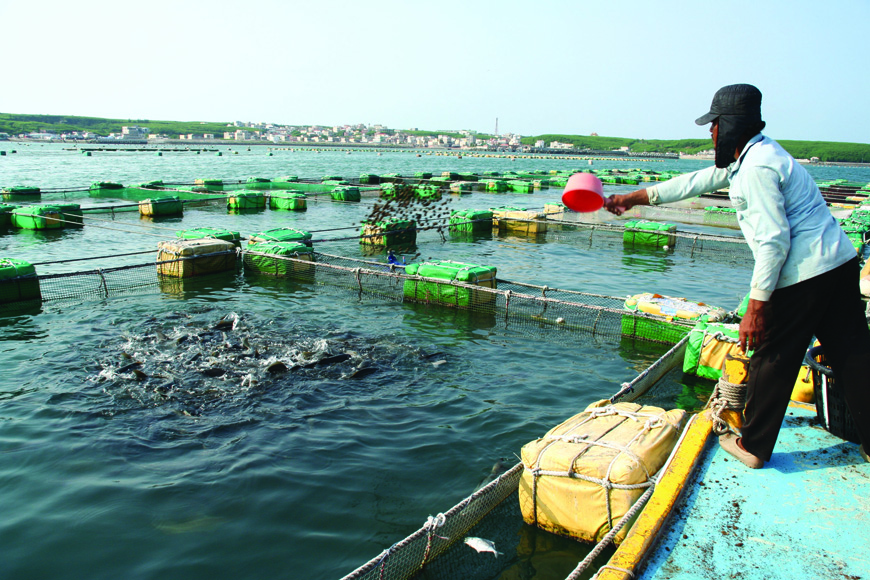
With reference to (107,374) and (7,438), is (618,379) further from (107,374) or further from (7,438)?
(7,438)

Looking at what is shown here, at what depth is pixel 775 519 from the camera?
3.88 metres

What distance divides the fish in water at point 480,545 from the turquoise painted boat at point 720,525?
0.5 inches

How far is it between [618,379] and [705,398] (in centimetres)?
155

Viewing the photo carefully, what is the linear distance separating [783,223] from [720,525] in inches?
81.7

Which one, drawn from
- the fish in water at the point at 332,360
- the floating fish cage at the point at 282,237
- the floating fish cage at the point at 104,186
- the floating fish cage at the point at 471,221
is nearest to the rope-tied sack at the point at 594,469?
the fish in water at the point at 332,360

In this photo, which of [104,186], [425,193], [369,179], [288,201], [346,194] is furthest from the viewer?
[369,179]

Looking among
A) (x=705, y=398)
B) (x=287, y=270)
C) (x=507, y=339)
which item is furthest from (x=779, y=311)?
(x=287, y=270)

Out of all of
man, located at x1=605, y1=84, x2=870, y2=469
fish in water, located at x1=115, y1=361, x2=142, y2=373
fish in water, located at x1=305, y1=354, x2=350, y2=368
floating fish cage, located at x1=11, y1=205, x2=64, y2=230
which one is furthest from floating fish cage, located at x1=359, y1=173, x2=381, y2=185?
man, located at x1=605, y1=84, x2=870, y2=469

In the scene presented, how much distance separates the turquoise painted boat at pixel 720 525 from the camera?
3496 mm

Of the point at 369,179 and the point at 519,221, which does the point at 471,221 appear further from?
the point at 369,179

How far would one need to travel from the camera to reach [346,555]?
591 cm

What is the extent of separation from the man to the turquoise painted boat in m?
0.44

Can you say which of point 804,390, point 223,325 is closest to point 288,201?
point 223,325

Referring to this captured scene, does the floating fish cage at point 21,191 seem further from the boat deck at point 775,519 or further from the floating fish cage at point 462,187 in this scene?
the boat deck at point 775,519
